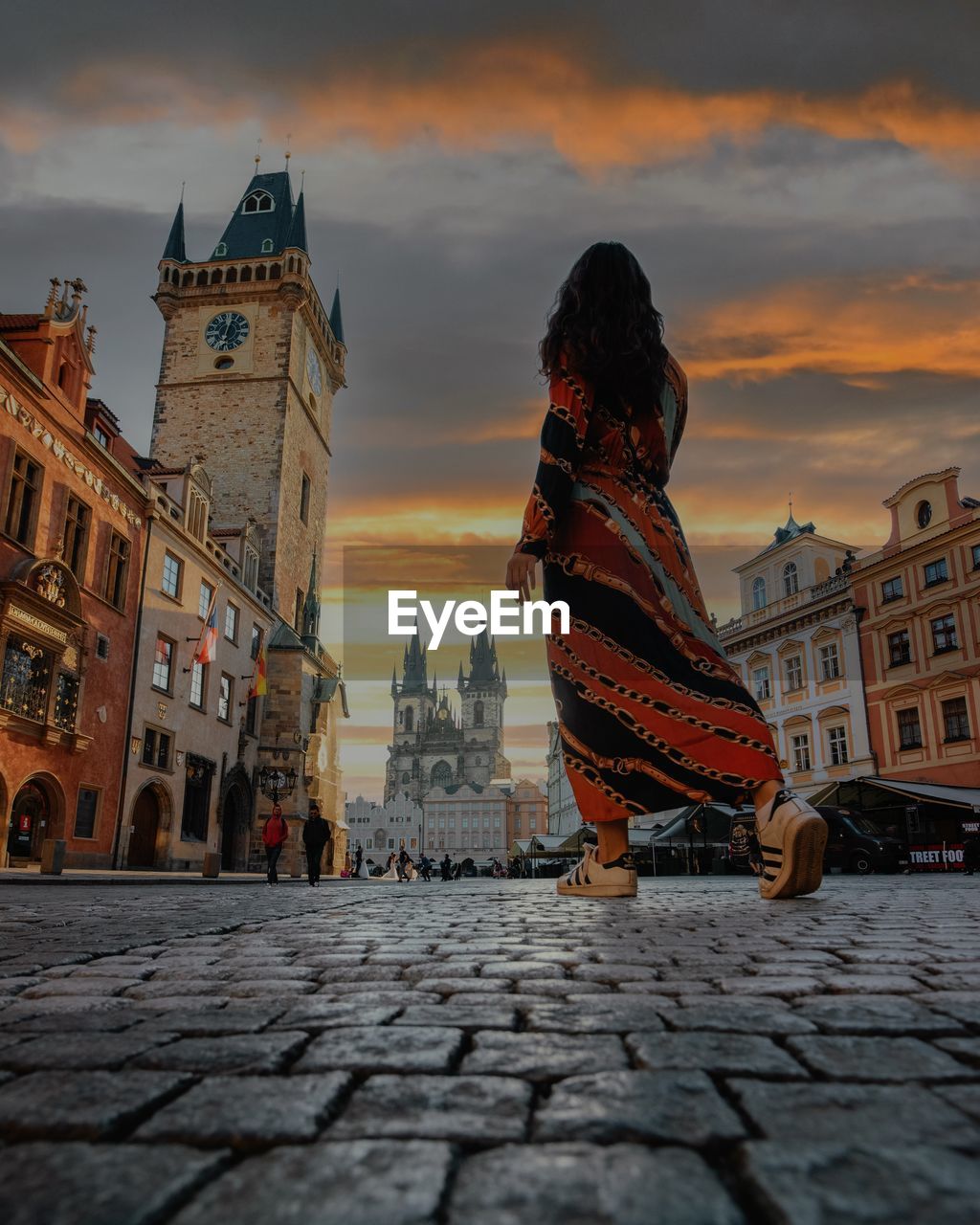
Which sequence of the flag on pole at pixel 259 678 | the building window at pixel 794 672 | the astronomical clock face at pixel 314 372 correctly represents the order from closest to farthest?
1. the flag on pole at pixel 259 678
2. the building window at pixel 794 672
3. the astronomical clock face at pixel 314 372

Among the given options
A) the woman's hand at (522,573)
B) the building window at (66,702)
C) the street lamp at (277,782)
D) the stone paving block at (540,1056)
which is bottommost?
the stone paving block at (540,1056)

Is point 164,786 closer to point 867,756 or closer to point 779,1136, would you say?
point 867,756

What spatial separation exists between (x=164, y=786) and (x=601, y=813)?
64.2 feet

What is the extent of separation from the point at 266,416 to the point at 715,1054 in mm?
37299

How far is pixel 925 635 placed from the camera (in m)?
27.5

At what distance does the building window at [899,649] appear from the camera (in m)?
28.1

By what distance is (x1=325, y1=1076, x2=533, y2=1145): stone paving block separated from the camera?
110 centimetres

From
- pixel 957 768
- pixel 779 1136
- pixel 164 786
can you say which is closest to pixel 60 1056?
pixel 779 1136

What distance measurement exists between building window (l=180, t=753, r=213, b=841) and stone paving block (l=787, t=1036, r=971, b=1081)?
23.9 meters

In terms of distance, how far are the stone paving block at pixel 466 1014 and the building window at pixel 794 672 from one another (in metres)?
32.1

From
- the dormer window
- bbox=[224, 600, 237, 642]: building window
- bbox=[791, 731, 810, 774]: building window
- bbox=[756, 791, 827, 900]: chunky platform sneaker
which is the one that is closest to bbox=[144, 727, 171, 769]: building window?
bbox=[224, 600, 237, 642]: building window

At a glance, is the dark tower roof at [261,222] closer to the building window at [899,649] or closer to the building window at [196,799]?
the building window at [196,799]

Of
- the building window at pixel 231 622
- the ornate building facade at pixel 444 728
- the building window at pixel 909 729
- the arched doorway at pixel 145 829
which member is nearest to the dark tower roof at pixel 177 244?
the building window at pixel 231 622

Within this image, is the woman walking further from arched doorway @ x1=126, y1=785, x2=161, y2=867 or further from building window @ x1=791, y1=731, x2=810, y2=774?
building window @ x1=791, y1=731, x2=810, y2=774
